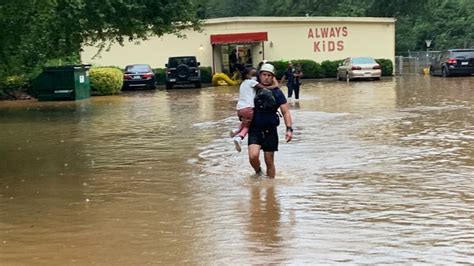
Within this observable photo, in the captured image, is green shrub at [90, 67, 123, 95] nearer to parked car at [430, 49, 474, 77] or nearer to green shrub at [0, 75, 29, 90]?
green shrub at [0, 75, 29, 90]

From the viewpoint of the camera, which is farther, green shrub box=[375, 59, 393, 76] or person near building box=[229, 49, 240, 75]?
person near building box=[229, 49, 240, 75]

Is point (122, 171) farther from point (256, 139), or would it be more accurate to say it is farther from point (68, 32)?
point (68, 32)

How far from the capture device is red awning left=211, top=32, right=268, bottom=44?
1638 inches

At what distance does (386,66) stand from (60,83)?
19.7 metres

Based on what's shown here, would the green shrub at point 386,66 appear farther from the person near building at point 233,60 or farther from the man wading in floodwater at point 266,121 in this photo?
the man wading in floodwater at point 266,121

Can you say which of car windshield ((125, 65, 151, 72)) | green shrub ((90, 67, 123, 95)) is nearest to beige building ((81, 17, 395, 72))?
car windshield ((125, 65, 151, 72))

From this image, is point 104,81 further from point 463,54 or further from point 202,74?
point 463,54

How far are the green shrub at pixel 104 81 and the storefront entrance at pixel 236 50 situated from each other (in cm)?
1062

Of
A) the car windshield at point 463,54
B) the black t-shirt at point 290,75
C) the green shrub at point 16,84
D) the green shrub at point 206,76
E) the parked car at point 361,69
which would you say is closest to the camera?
the black t-shirt at point 290,75

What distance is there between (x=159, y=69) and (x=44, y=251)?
1383 inches

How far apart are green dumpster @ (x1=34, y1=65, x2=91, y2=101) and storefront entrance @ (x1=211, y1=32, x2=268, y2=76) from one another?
14.2 meters

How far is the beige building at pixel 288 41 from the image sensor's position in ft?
138

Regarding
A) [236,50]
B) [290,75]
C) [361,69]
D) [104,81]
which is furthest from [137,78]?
[290,75]

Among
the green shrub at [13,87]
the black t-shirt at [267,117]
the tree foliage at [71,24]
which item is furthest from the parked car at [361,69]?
the black t-shirt at [267,117]
